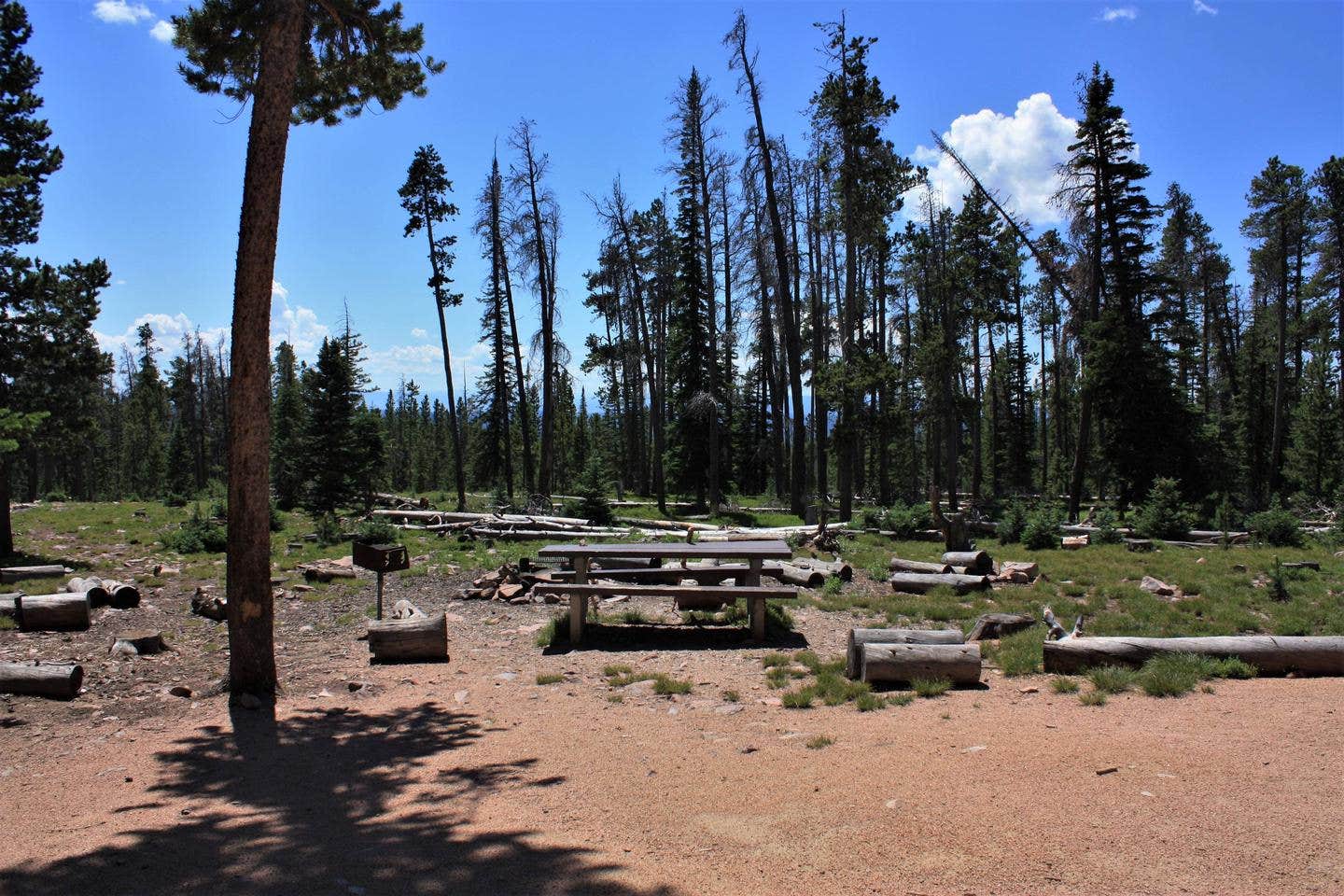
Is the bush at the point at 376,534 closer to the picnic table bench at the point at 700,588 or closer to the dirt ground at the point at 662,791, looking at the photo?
the picnic table bench at the point at 700,588

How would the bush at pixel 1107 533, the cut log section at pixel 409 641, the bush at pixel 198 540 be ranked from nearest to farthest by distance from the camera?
the cut log section at pixel 409 641, the bush at pixel 198 540, the bush at pixel 1107 533

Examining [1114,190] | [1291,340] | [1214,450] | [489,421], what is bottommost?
[1214,450]

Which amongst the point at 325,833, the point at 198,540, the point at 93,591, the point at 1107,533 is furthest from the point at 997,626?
the point at 198,540

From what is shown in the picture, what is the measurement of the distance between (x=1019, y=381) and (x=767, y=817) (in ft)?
156

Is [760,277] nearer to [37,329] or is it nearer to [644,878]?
[37,329]

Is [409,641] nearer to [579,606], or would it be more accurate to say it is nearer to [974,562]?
[579,606]

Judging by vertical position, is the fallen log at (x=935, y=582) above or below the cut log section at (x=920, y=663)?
below

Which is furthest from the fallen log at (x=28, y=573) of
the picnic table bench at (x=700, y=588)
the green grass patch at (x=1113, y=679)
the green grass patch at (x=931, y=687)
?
the green grass patch at (x=1113, y=679)

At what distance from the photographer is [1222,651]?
22.4 feet

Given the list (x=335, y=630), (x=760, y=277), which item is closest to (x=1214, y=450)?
(x=760, y=277)

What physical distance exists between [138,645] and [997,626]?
32.9 ft

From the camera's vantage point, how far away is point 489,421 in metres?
40.2

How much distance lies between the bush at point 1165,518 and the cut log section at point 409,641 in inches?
680

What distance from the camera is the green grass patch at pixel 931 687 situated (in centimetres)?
661
